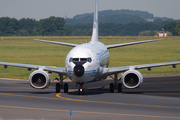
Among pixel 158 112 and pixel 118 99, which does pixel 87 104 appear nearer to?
pixel 118 99

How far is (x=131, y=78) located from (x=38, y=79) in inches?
300

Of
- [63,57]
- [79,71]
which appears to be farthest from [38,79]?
[63,57]

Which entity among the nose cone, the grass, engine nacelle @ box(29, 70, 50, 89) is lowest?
engine nacelle @ box(29, 70, 50, 89)

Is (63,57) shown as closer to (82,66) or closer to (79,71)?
(82,66)

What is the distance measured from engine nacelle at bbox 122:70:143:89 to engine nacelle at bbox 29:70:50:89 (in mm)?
6236

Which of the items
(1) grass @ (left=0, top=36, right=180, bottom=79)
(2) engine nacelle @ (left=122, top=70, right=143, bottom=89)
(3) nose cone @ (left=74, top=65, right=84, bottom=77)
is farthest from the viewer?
(1) grass @ (left=0, top=36, right=180, bottom=79)

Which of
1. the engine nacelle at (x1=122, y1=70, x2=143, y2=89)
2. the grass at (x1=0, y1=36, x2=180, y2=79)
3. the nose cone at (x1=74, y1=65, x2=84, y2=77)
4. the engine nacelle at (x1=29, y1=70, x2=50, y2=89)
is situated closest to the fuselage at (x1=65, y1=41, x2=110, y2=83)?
the nose cone at (x1=74, y1=65, x2=84, y2=77)

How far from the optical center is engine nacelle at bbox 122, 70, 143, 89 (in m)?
28.1

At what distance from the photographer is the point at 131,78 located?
2853 centimetres

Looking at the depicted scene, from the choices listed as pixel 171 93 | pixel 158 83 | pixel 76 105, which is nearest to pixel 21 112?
pixel 76 105

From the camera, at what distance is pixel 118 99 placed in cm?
2608

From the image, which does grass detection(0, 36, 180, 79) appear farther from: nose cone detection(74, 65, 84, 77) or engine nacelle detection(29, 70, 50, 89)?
nose cone detection(74, 65, 84, 77)

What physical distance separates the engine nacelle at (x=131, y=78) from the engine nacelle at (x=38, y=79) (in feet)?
20.5

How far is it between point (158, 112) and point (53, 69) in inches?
469
